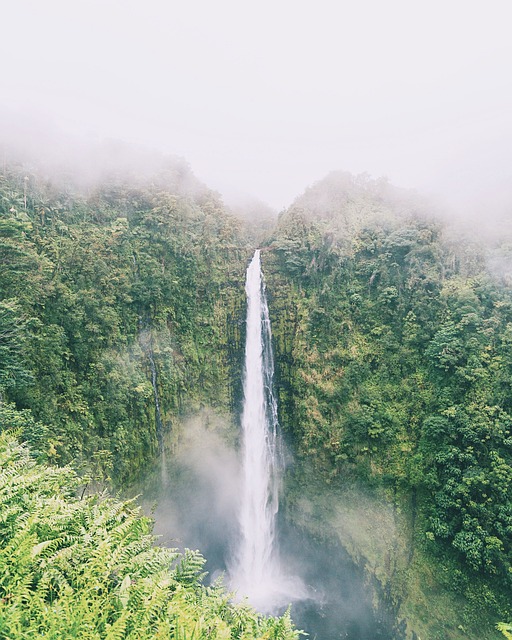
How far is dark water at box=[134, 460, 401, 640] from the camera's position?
1380 cm

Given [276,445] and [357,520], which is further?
[276,445]

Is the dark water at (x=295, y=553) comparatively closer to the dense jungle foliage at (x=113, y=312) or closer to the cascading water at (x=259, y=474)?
the cascading water at (x=259, y=474)

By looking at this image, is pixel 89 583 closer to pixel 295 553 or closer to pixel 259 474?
pixel 259 474

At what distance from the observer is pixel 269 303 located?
65.7 feet

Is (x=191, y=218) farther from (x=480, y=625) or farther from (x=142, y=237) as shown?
(x=480, y=625)

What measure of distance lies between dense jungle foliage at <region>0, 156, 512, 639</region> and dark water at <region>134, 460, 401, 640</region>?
1.26m

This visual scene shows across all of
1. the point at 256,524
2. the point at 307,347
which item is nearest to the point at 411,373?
the point at 307,347

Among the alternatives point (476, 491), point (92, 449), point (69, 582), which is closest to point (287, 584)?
point (476, 491)

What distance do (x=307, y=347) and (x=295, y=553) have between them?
30.8 ft

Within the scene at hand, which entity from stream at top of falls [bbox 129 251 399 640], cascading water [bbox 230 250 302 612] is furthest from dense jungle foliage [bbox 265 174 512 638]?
stream at top of falls [bbox 129 251 399 640]

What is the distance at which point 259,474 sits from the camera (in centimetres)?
1773

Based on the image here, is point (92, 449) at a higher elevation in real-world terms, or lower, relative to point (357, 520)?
higher

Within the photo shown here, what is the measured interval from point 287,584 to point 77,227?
17991 millimetres

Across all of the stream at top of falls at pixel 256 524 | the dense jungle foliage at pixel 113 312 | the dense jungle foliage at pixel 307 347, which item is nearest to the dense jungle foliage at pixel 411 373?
the dense jungle foliage at pixel 307 347
